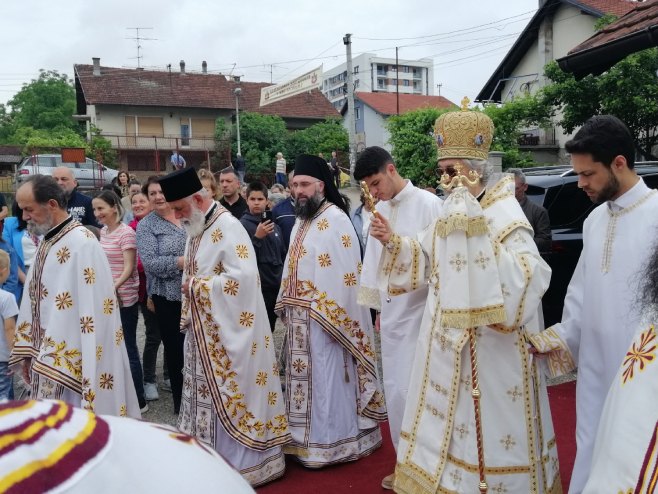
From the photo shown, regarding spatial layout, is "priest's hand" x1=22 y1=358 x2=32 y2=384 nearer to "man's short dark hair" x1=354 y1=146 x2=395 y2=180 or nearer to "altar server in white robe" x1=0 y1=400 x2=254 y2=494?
"man's short dark hair" x1=354 y1=146 x2=395 y2=180

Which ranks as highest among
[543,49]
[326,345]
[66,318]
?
[543,49]

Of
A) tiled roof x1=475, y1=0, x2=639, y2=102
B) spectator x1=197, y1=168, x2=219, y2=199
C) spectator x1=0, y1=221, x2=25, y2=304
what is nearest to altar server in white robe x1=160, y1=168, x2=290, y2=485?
spectator x1=197, y1=168, x2=219, y2=199

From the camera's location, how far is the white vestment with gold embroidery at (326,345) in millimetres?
4090

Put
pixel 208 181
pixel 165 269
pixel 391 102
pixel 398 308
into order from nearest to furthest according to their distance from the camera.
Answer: pixel 398 308, pixel 165 269, pixel 208 181, pixel 391 102

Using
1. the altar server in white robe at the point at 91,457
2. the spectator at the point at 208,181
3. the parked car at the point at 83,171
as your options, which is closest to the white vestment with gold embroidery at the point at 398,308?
the spectator at the point at 208,181

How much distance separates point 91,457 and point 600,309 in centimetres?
251

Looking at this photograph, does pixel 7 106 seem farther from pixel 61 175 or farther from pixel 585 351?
pixel 585 351

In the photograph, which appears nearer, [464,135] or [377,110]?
[464,135]

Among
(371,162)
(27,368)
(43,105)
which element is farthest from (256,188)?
(43,105)

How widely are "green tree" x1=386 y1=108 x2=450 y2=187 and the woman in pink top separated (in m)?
14.2

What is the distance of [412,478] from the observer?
3.05 metres

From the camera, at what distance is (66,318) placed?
342cm

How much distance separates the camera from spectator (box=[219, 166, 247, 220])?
19.6 feet

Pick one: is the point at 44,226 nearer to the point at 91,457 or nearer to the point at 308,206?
the point at 308,206
